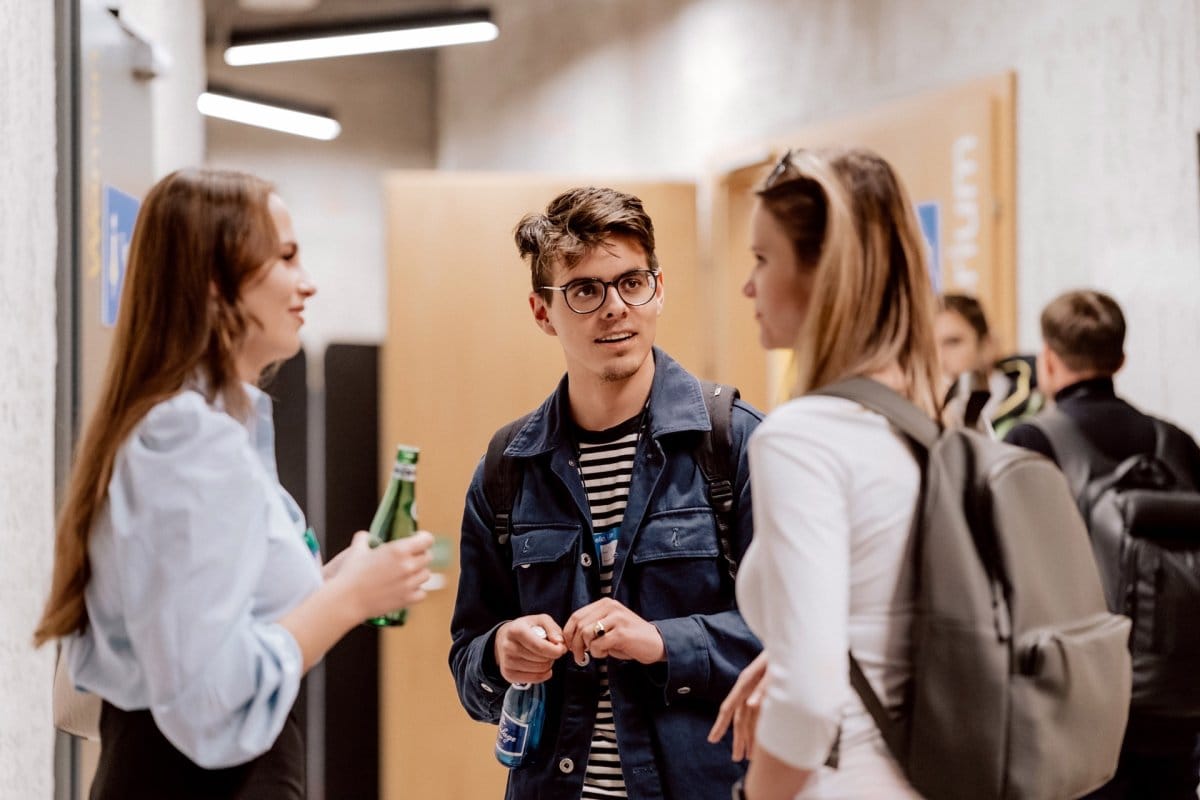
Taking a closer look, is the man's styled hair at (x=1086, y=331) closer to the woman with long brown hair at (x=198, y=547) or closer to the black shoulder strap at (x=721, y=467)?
the black shoulder strap at (x=721, y=467)

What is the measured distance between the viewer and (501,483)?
1.77 metres

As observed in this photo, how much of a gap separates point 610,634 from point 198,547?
21.4 inches

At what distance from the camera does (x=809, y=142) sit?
4.32m

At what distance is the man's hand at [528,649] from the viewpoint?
1.55 m

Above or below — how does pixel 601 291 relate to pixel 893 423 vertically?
above

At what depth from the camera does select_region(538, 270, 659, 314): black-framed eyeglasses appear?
1.74 meters

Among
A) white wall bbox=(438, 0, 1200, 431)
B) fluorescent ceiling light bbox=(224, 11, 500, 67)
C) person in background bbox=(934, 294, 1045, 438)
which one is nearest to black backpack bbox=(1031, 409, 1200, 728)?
white wall bbox=(438, 0, 1200, 431)

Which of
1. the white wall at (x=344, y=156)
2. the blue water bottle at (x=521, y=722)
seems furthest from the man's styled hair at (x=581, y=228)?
the white wall at (x=344, y=156)

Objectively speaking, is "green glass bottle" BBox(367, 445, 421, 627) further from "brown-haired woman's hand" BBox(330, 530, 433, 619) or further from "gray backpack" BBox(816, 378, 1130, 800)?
"gray backpack" BBox(816, 378, 1130, 800)

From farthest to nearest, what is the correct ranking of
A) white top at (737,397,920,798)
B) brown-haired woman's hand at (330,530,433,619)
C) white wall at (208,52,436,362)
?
white wall at (208,52,436,362) < brown-haired woman's hand at (330,530,433,619) < white top at (737,397,920,798)

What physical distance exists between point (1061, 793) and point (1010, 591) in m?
→ 0.22

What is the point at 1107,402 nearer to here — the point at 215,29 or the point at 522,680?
the point at 522,680

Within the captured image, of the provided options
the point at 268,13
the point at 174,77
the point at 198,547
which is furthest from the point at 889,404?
the point at 268,13

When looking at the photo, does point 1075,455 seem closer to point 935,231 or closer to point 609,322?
point 935,231
